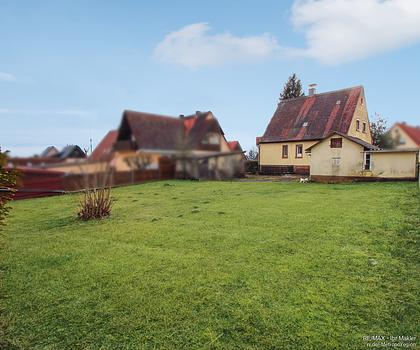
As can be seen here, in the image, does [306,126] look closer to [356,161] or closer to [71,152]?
[356,161]

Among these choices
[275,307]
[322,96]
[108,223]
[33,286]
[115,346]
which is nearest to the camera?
[115,346]

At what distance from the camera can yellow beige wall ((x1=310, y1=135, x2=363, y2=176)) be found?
21500 mm

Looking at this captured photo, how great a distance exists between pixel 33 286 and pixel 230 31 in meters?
4.96

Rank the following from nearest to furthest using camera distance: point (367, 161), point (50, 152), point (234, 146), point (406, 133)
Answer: point (50, 152)
point (234, 146)
point (406, 133)
point (367, 161)

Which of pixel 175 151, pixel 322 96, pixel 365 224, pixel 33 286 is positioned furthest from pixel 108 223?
pixel 322 96

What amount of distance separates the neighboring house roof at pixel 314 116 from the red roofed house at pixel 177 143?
30.1 metres

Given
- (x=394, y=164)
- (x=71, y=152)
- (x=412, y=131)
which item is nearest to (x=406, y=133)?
(x=412, y=131)

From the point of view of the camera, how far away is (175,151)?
53.7 inches

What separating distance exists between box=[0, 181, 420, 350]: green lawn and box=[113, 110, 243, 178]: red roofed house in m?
0.85

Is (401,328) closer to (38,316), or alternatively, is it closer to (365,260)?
(365,260)

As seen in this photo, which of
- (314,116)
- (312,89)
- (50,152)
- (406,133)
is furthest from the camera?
(312,89)

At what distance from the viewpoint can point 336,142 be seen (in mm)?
22547

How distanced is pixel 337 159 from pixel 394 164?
380cm

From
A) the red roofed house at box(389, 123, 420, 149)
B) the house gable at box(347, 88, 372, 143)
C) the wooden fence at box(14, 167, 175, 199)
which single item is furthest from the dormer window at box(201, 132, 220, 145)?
the house gable at box(347, 88, 372, 143)
